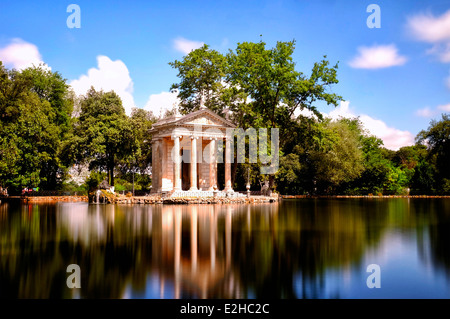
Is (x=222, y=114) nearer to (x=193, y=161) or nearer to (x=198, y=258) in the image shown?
(x=193, y=161)

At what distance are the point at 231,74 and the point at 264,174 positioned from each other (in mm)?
13789

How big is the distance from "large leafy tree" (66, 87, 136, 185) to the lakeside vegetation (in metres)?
0.13

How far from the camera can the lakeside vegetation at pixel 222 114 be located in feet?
163

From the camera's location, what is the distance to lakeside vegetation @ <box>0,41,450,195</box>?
4953 centimetres

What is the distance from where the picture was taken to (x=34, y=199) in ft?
177

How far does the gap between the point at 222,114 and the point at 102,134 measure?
15667 mm

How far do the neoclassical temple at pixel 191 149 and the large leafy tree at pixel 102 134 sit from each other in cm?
428

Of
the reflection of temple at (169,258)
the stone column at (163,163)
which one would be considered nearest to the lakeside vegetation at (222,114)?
the stone column at (163,163)

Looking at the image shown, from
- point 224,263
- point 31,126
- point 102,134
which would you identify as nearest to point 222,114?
point 102,134

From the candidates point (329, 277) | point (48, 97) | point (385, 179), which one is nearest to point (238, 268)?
point (329, 277)

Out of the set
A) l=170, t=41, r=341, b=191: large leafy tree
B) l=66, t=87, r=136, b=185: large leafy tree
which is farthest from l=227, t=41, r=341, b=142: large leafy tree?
l=66, t=87, r=136, b=185: large leafy tree

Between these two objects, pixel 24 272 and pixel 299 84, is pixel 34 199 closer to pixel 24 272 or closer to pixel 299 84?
pixel 299 84

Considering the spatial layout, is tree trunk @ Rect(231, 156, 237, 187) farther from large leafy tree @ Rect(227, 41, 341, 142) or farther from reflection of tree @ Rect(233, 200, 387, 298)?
reflection of tree @ Rect(233, 200, 387, 298)

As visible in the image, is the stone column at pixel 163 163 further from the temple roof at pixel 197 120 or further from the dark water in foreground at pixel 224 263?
the dark water in foreground at pixel 224 263
